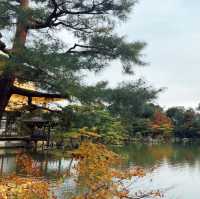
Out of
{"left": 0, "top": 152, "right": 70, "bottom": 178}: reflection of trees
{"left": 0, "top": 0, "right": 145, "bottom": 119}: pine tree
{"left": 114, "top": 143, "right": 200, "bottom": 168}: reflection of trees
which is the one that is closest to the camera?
{"left": 0, "top": 0, "right": 145, "bottom": 119}: pine tree

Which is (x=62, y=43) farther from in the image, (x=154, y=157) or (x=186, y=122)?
(x=186, y=122)

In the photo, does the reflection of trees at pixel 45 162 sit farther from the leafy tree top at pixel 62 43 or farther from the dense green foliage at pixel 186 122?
the dense green foliage at pixel 186 122

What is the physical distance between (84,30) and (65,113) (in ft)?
3.33

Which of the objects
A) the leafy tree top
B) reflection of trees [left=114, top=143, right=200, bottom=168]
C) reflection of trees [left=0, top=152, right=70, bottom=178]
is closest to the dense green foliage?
reflection of trees [left=114, top=143, right=200, bottom=168]

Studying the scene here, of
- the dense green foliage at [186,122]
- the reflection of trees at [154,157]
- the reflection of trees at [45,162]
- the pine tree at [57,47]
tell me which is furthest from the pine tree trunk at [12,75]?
the dense green foliage at [186,122]

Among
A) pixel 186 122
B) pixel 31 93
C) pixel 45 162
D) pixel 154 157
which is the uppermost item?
pixel 186 122

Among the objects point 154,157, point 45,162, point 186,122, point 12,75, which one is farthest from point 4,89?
point 186,122

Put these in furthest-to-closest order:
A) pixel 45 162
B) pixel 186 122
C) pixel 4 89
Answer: pixel 186 122
pixel 45 162
pixel 4 89

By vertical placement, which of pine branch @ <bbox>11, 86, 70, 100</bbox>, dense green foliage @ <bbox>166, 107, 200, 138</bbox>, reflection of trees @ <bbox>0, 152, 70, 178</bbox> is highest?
dense green foliage @ <bbox>166, 107, 200, 138</bbox>

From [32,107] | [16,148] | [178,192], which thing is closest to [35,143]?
[16,148]

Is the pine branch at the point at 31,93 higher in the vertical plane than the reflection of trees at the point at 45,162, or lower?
higher

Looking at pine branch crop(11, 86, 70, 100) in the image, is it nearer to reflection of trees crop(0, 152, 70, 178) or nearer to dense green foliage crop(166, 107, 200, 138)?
reflection of trees crop(0, 152, 70, 178)

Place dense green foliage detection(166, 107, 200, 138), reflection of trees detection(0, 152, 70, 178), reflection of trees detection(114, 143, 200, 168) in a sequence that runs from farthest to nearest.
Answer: dense green foliage detection(166, 107, 200, 138) → reflection of trees detection(114, 143, 200, 168) → reflection of trees detection(0, 152, 70, 178)

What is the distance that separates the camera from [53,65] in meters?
4.17
